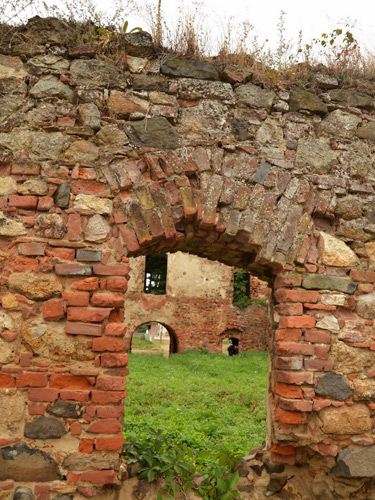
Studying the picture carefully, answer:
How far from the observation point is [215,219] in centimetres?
314

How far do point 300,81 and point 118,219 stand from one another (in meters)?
2.02

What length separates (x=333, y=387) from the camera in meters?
3.10

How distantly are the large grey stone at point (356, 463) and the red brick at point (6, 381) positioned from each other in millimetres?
2392

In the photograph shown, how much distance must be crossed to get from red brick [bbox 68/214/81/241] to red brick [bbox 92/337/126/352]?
0.73m

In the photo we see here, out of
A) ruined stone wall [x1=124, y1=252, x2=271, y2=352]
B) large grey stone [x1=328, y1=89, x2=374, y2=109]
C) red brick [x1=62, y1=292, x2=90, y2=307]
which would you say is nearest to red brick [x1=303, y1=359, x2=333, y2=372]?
red brick [x1=62, y1=292, x2=90, y2=307]

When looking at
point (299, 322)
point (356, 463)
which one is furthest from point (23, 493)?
point (356, 463)

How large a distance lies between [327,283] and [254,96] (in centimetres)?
165

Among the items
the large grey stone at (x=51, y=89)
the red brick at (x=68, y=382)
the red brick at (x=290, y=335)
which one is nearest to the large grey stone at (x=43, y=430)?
the red brick at (x=68, y=382)

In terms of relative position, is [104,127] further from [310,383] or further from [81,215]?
[310,383]

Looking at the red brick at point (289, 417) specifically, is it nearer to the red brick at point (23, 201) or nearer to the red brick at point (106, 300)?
the red brick at point (106, 300)

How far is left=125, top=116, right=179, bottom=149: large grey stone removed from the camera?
124 inches

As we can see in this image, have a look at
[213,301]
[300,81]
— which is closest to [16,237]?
[300,81]

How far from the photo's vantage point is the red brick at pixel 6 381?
2721 mm

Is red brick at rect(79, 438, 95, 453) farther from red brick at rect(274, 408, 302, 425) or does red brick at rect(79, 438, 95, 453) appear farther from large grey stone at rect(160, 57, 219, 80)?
large grey stone at rect(160, 57, 219, 80)
